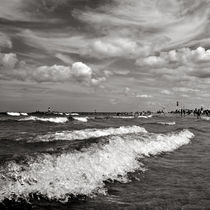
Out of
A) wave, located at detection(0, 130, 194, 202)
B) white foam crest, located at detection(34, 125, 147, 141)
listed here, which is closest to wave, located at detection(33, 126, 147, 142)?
white foam crest, located at detection(34, 125, 147, 141)

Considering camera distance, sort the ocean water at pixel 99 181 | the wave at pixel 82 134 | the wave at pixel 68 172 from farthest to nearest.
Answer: the wave at pixel 82 134 < the wave at pixel 68 172 < the ocean water at pixel 99 181

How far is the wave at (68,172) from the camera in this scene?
8.30m

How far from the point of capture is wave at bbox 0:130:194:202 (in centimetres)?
830

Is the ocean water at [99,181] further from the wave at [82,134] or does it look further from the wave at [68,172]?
the wave at [82,134]

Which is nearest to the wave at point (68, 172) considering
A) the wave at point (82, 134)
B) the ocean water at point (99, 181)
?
the ocean water at point (99, 181)

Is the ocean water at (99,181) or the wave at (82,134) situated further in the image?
the wave at (82,134)

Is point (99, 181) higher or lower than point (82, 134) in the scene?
lower

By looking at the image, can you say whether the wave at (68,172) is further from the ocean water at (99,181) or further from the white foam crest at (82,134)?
the white foam crest at (82,134)

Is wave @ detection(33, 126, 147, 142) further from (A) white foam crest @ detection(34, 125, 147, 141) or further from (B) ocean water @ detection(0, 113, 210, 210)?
(B) ocean water @ detection(0, 113, 210, 210)

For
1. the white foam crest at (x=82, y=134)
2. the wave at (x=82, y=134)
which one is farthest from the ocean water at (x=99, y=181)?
the white foam crest at (x=82, y=134)

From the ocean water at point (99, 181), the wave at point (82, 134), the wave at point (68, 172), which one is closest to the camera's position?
the ocean water at point (99, 181)

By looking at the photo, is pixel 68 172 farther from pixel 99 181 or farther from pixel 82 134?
pixel 82 134

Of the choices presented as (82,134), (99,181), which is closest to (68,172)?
(99,181)

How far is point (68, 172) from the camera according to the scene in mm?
9898
